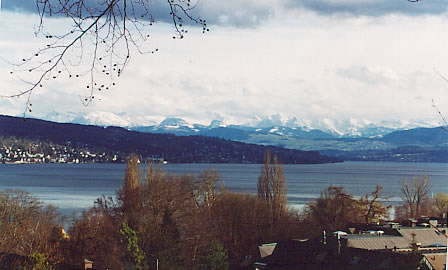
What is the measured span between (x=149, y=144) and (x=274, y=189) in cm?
11962

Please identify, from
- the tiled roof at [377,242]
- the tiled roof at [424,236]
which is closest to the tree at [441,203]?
the tiled roof at [424,236]

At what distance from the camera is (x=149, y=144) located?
A: 152 metres

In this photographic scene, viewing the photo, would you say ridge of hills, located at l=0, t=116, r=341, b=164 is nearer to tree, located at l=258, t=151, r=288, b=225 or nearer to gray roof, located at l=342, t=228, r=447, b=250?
tree, located at l=258, t=151, r=288, b=225

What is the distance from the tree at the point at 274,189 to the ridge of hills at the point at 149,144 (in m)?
99.8

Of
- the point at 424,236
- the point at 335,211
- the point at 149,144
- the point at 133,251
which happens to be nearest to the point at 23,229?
the point at 133,251

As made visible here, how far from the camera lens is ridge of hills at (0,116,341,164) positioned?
14488cm

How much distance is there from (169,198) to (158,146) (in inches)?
5007

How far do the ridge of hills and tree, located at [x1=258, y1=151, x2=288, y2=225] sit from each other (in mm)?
99822

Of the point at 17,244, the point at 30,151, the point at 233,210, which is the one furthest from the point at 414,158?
the point at 17,244

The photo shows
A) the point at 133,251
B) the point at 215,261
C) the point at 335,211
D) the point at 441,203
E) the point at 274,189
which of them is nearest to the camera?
the point at 133,251

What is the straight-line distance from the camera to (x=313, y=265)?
1966cm

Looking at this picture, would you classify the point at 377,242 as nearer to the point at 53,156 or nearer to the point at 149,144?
the point at 149,144

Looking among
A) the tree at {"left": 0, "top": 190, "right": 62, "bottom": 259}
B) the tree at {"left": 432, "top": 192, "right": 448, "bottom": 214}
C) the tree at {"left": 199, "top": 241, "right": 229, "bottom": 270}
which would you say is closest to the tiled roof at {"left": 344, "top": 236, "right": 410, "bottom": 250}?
the tree at {"left": 199, "top": 241, "right": 229, "bottom": 270}

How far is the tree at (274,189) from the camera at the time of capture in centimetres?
3281
